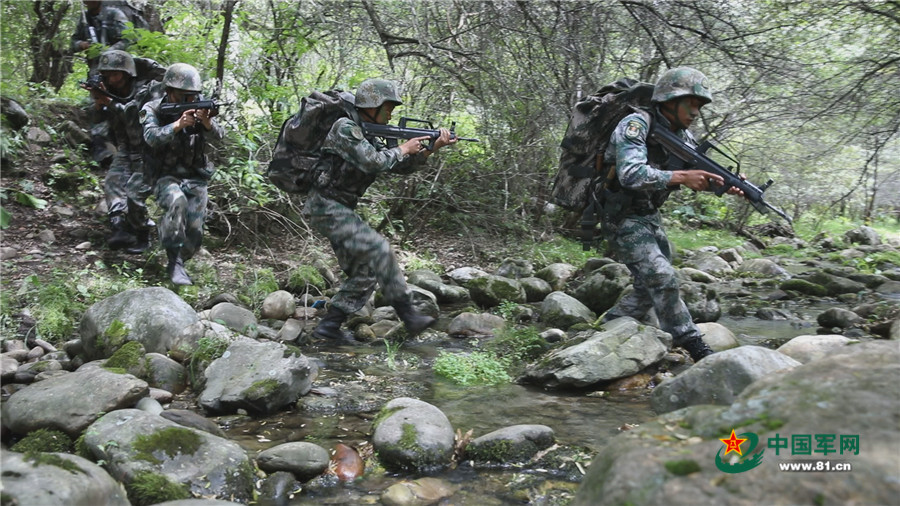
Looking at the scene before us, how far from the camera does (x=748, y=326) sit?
20.2ft

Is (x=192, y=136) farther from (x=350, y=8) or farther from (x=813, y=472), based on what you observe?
→ (x=813, y=472)

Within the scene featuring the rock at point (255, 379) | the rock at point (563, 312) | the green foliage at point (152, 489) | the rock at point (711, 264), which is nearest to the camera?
the green foliage at point (152, 489)

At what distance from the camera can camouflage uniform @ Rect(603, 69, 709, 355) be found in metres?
4.52

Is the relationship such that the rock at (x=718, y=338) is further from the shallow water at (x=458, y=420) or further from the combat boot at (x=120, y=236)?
the combat boot at (x=120, y=236)

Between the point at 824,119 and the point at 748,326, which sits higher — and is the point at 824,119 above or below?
above

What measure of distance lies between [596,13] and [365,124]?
11.0 ft

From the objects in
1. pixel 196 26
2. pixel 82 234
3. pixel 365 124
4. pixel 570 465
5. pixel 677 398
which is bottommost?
pixel 82 234

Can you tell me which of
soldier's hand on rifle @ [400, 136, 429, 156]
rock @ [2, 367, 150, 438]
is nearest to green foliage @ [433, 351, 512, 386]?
soldier's hand on rifle @ [400, 136, 429, 156]

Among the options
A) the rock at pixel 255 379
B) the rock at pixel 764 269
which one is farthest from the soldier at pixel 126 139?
the rock at pixel 764 269

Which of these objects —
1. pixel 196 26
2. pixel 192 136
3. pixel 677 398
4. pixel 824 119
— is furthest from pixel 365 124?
pixel 824 119

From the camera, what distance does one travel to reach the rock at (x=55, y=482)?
6.66 ft

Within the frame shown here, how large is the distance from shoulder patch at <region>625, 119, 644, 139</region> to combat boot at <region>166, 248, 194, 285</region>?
156 inches

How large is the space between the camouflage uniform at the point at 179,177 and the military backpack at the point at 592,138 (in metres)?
3.25

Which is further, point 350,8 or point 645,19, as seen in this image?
point 350,8
